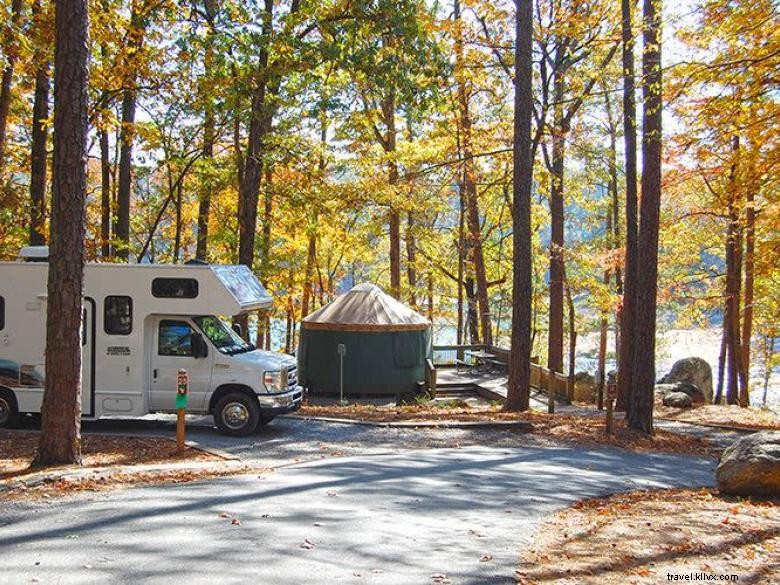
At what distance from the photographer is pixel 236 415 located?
448 inches

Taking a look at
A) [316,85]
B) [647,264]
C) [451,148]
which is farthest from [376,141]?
[647,264]

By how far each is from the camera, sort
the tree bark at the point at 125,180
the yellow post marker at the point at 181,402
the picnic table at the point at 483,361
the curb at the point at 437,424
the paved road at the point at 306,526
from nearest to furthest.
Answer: the paved road at the point at 306,526 → the yellow post marker at the point at 181,402 → the curb at the point at 437,424 → the tree bark at the point at 125,180 → the picnic table at the point at 483,361

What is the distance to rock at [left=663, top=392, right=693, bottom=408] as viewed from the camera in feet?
60.4

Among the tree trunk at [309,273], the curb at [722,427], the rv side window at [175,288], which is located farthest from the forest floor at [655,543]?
the tree trunk at [309,273]

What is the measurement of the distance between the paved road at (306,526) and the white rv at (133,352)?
2563 mm

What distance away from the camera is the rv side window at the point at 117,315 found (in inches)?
441

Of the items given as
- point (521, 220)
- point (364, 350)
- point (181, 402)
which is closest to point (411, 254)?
point (364, 350)

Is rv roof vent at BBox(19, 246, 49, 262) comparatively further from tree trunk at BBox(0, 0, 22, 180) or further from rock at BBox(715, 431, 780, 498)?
rock at BBox(715, 431, 780, 498)

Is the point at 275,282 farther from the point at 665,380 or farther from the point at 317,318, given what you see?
the point at 665,380

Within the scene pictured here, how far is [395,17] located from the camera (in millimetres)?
12195

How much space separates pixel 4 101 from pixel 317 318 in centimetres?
958

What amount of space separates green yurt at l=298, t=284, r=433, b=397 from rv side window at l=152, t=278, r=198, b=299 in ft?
31.4

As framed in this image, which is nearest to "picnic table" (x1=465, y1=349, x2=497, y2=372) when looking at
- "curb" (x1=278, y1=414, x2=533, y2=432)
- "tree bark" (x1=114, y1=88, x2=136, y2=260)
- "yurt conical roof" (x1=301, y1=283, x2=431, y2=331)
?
"yurt conical roof" (x1=301, y1=283, x2=431, y2=331)

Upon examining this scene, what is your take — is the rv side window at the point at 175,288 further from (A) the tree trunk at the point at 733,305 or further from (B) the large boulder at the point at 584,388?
(A) the tree trunk at the point at 733,305
